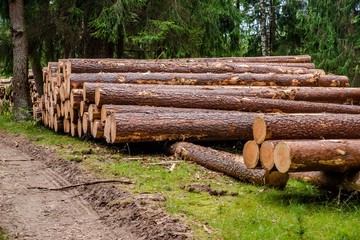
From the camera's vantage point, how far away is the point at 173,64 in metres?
12.5

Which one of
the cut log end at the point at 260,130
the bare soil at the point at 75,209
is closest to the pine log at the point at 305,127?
the cut log end at the point at 260,130

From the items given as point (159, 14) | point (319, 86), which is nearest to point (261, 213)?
point (319, 86)

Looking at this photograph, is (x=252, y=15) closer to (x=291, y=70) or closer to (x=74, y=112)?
(x=291, y=70)

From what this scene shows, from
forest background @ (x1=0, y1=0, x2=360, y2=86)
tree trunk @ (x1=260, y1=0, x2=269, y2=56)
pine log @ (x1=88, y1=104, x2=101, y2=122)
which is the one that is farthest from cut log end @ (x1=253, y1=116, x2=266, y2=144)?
tree trunk @ (x1=260, y1=0, x2=269, y2=56)

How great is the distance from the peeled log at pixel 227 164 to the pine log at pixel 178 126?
32 cm

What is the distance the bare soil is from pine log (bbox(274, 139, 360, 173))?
1.48 m

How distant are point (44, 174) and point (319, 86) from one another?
25.6 ft

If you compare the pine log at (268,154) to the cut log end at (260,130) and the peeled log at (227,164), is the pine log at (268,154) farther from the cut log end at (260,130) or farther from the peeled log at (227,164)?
the peeled log at (227,164)

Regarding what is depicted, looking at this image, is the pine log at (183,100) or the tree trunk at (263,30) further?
the tree trunk at (263,30)

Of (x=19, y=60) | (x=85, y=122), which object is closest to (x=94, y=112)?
(x=85, y=122)

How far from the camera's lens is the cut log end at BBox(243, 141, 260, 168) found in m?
6.26

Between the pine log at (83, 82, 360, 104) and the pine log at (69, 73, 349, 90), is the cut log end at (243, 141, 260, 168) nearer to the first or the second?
the pine log at (83, 82, 360, 104)

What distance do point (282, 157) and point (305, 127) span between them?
36.3 inches

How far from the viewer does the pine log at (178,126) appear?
9008 millimetres
